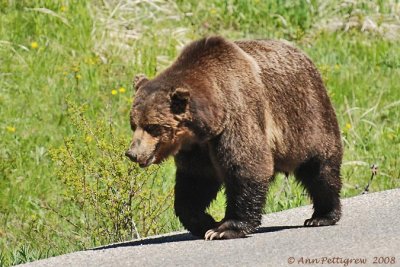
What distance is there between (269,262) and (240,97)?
4.85 feet

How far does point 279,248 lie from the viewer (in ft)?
25.4

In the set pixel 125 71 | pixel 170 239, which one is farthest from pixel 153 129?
pixel 125 71

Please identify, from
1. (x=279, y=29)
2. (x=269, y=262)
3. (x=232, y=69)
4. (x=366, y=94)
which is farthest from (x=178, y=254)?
(x=279, y=29)

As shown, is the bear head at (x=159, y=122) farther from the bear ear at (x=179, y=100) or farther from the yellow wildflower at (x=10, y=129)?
the yellow wildflower at (x=10, y=129)

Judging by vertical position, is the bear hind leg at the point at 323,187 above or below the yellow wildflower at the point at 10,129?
above

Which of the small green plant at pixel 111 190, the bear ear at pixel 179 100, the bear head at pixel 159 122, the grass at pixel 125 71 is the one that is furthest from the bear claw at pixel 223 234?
the grass at pixel 125 71

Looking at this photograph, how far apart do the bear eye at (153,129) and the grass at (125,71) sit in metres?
2.20

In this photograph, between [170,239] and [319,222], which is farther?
[319,222]

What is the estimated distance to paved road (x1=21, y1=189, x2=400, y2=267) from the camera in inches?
286

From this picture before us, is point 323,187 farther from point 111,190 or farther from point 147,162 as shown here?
point 111,190

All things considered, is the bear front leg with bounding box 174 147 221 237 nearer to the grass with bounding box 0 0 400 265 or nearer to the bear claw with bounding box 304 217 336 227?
the bear claw with bounding box 304 217 336 227

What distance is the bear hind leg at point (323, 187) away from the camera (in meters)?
8.91

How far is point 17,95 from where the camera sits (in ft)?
42.0

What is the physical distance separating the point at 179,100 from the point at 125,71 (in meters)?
5.53
